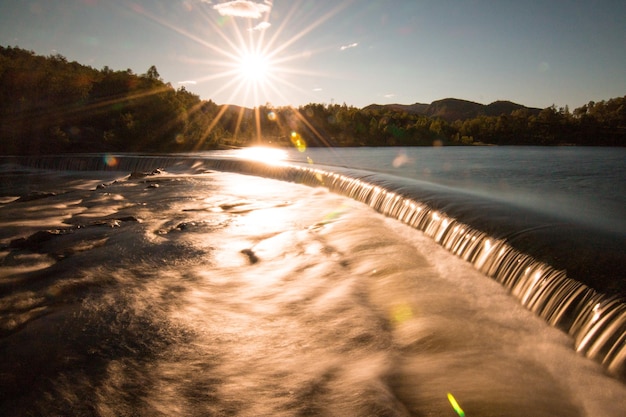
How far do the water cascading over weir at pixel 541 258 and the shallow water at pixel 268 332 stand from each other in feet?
0.69

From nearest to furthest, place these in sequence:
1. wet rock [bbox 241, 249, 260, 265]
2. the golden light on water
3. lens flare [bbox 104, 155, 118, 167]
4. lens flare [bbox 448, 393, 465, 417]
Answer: lens flare [bbox 448, 393, 465, 417] → wet rock [bbox 241, 249, 260, 265] → lens flare [bbox 104, 155, 118, 167] → the golden light on water

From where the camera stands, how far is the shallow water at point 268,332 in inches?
124

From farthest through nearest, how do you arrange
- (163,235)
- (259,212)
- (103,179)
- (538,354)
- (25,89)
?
(25,89) < (103,179) < (259,212) < (163,235) < (538,354)

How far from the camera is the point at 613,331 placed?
3.53 meters

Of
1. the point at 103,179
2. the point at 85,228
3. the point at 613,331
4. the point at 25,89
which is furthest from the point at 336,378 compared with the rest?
the point at 25,89

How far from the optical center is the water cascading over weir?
371 centimetres

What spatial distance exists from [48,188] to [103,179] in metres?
3.30

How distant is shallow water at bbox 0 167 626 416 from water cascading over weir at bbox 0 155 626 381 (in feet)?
0.69

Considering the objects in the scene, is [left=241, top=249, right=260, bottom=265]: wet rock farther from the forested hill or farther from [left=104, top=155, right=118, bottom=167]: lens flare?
the forested hill

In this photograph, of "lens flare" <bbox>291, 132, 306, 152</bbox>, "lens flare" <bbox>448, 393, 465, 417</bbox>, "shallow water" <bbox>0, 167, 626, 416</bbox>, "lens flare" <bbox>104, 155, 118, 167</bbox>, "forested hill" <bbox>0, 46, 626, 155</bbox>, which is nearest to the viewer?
"lens flare" <bbox>448, 393, 465, 417</bbox>

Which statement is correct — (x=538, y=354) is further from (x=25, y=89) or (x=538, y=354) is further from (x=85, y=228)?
(x=25, y=89)

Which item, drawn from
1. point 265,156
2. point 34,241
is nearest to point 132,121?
point 265,156

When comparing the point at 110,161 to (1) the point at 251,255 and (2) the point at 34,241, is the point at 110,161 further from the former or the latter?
(1) the point at 251,255

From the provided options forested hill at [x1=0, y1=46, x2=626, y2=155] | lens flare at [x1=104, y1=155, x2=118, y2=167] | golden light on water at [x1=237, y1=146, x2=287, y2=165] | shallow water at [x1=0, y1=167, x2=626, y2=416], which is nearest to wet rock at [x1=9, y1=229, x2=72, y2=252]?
shallow water at [x1=0, y1=167, x2=626, y2=416]
